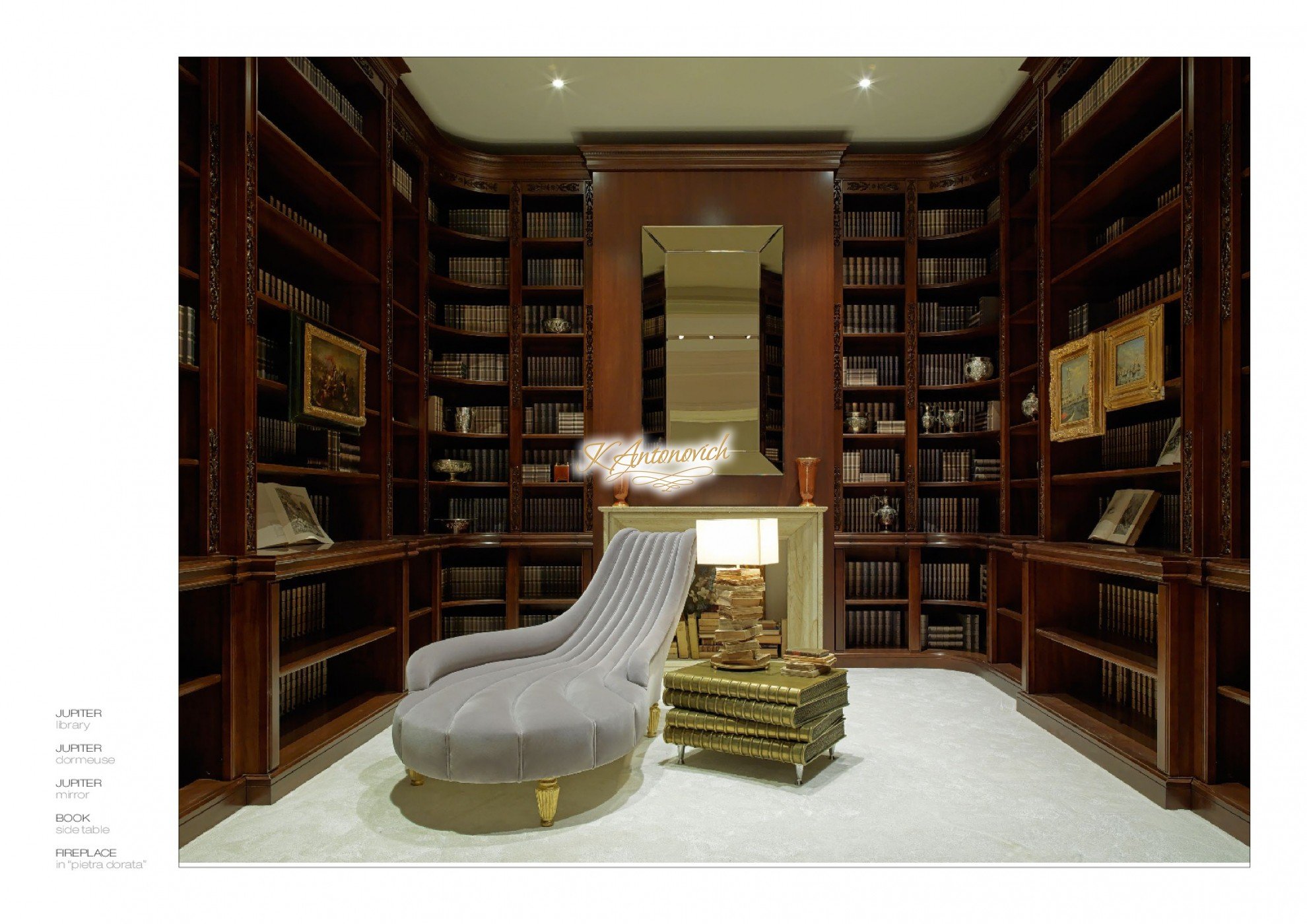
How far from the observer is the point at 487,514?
5.18m

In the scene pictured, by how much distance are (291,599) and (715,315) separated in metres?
3.11

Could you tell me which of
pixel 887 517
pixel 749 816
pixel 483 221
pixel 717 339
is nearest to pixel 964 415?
pixel 887 517

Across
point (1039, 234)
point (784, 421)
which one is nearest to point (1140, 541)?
point (1039, 234)

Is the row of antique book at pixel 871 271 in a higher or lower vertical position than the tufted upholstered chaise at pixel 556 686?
higher

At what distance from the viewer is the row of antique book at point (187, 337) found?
2582 millimetres

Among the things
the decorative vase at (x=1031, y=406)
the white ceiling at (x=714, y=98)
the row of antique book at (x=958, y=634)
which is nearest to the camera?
the white ceiling at (x=714, y=98)

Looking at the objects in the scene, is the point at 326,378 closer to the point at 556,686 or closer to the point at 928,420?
the point at 556,686

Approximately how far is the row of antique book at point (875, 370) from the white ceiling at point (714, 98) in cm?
147

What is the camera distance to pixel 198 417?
8.63ft

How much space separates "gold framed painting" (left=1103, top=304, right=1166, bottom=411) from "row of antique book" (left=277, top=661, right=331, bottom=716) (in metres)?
3.85

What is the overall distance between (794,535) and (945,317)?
6.42ft

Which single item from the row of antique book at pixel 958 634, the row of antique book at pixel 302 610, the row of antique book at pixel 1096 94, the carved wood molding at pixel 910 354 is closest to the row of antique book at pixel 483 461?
the row of antique book at pixel 302 610

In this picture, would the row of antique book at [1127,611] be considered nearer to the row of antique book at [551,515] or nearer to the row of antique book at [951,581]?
the row of antique book at [951,581]

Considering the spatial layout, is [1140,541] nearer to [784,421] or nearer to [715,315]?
[784,421]
